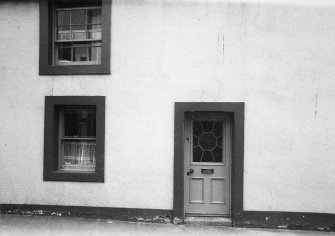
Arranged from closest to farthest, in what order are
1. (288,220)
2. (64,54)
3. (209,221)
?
(288,220)
(209,221)
(64,54)

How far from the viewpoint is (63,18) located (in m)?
7.87

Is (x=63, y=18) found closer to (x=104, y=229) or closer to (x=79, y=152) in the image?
(x=79, y=152)

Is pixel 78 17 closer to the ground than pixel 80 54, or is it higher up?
higher up

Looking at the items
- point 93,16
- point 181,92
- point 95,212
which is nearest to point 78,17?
point 93,16

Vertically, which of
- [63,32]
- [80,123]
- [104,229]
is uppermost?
[63,32]

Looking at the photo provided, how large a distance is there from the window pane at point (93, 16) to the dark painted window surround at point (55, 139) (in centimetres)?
187

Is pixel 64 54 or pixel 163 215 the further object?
pixel 64 54

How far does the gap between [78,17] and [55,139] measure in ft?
9.87

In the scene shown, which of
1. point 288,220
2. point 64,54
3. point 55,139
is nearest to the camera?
point 288,220

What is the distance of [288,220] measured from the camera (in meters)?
6.97

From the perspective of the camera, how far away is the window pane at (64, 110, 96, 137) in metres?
7.73

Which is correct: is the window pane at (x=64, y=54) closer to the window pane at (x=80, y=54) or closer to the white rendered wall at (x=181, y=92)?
the window pane at (x=80, y=54)

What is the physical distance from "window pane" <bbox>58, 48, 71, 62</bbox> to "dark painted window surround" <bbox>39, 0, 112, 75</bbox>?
24 cm

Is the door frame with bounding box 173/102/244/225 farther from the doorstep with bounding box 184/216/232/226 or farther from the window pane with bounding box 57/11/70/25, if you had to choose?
the window pane with bounding box 57/11/70/25
